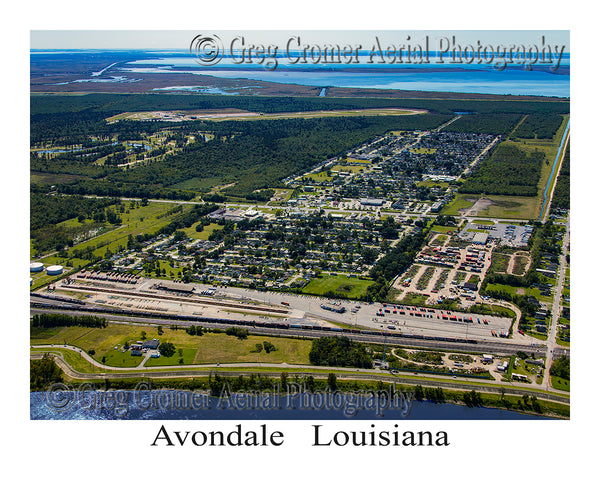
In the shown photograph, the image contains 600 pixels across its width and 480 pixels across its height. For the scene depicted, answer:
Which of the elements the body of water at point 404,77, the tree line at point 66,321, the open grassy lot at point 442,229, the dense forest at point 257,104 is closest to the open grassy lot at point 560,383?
the open grassy lot at point 442,229

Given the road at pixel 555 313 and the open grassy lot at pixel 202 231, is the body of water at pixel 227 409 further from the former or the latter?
the open grassy lot at pixel 202 231

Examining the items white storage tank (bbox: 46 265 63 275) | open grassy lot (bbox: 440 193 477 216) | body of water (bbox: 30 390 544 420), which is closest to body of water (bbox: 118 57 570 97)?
open grassy lot (bbox: 440 193 477 216)

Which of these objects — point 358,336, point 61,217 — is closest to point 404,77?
point 61,217

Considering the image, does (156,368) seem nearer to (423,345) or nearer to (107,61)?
(423,345)

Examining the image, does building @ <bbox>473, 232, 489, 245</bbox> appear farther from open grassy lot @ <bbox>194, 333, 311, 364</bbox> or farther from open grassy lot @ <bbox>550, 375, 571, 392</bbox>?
open grassy lot @ <bbox>194, 333, 311, 364</bbox>

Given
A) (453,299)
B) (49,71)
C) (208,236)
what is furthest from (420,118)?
(49,71)

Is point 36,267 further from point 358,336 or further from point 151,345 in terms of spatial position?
point 358,336
